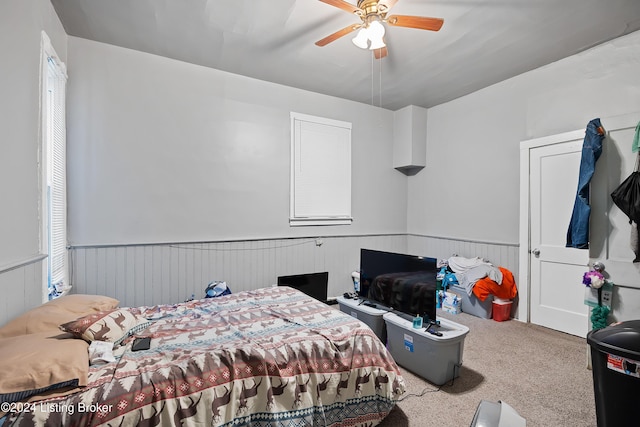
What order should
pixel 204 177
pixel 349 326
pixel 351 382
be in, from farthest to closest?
pixel 204 177 → pixel 349 326 → pixel 351 382

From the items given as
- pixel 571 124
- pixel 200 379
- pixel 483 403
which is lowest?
pixel 200 379

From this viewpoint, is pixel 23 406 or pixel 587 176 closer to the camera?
pixel 23 406

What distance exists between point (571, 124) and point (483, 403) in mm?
3726

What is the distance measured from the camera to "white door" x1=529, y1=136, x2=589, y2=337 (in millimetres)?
3281

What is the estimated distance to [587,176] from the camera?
277cm

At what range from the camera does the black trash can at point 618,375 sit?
1.36 m

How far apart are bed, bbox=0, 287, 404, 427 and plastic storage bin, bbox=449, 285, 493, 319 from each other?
2.45m

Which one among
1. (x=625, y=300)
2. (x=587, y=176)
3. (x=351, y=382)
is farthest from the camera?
(x=587, y=176)

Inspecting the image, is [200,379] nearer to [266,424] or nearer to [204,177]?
[266,424]

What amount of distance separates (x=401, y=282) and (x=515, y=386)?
44.2 inches

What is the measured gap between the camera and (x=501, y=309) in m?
3.72

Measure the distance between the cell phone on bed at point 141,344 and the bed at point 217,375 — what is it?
3 centimetres

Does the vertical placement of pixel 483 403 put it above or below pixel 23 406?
above

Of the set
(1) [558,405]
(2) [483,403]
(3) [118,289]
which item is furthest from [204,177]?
(1) [558,405]
